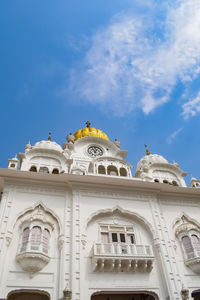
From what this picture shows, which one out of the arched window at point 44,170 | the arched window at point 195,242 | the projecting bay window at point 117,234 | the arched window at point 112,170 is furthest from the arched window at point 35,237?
the arched window at point 112,170

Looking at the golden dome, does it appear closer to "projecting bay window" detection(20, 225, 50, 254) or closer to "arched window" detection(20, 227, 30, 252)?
"projecting bay window" detection(20, 225, 50, 254)

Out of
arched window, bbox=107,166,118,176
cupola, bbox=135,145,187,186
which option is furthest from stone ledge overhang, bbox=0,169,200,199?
arched window, bbox=107,166,118,176

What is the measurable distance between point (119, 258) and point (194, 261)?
473 centimetres

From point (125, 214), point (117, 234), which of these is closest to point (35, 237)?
point (117, 234)

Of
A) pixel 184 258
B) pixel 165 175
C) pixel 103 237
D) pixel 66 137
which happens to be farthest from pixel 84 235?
pixel 66 137

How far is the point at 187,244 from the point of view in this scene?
1639 cm

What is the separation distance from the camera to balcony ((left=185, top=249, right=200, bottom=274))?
15234 mm

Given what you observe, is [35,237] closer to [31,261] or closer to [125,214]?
[31,261]

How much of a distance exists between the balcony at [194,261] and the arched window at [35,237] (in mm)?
8960

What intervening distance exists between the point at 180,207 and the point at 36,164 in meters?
11.8

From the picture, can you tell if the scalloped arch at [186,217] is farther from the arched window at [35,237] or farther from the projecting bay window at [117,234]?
the arched window at [35,237]

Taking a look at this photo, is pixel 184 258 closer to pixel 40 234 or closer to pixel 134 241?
pixel 134 241

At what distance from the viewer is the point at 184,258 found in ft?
52.1

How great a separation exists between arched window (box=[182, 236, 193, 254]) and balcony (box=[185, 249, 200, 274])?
0.35 metres
